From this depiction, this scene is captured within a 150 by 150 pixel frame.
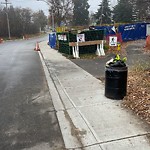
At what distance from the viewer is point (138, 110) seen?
584cm

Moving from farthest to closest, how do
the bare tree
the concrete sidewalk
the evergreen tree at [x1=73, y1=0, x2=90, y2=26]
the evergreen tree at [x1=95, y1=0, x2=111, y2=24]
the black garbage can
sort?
the evergreen tree at [x1=73, y1=0, x2=90, y2=26]
the evergreen tree at [x1=95, y1=0, x2=111, y2=24]
the bare tree
the black garbage can
the concrete sidewalk

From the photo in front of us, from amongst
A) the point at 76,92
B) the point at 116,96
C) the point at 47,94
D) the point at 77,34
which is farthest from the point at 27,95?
the point at 77,34

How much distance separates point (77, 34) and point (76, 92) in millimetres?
8978

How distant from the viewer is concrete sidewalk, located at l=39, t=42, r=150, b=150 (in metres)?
4.46

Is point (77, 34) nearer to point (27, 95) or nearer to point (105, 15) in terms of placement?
point (27, 95)

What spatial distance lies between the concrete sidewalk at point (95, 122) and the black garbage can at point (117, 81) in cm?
21

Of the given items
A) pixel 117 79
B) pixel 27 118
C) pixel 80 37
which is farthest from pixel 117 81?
pixel 80 37

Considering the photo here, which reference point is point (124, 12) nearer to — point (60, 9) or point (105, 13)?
point (105, 13)

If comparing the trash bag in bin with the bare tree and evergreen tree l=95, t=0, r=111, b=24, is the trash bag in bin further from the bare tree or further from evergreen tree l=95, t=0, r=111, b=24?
evergreen tree l=95, t=0, r=111, b=24

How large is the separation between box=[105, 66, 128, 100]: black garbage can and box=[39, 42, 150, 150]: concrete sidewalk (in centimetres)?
21

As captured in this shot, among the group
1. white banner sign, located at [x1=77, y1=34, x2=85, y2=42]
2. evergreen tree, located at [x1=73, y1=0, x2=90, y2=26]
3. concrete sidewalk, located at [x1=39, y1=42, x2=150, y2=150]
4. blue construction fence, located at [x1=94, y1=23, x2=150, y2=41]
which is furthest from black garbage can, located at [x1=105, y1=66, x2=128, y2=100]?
evergreen tree, located at [x1=73, y1=0, x2=90, y2=26]

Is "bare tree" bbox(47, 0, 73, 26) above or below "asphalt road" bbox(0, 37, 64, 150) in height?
above

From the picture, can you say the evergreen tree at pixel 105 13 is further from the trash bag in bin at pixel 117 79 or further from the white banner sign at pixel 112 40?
the trash bag in bin at pixel 117 79

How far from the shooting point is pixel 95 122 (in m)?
5.39
